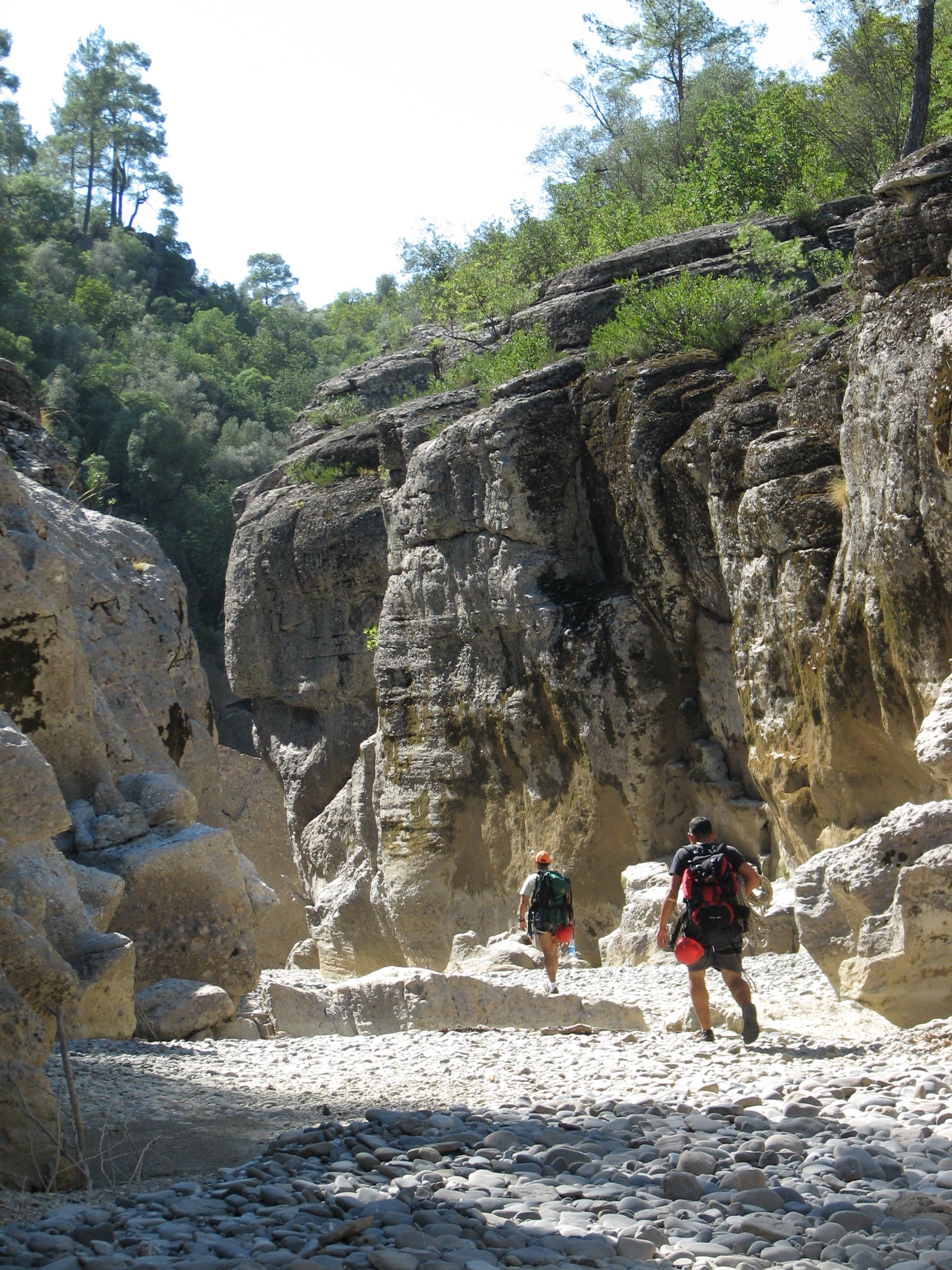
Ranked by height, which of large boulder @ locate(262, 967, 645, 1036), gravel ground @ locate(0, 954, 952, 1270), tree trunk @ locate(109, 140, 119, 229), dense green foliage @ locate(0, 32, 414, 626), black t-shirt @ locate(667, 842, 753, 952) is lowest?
large boulder @ locate(262, 967, 645, 1036)

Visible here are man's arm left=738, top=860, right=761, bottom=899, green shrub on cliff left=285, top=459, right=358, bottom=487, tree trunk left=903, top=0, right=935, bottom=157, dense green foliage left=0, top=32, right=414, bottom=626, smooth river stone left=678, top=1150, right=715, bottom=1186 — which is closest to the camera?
smooth river stone left=678, top=1150, right=715, bottom=1186

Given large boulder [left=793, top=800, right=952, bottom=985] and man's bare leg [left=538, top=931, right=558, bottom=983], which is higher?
large boulder [left=793, top=800, right=952, bottom=985]

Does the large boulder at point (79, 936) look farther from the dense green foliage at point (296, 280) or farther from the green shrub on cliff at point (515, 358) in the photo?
the green shrub on cliff at point (515, 358)

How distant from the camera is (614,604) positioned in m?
16.3

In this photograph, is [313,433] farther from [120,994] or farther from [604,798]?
[120,994]

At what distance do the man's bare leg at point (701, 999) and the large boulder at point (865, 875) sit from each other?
0.88 meters

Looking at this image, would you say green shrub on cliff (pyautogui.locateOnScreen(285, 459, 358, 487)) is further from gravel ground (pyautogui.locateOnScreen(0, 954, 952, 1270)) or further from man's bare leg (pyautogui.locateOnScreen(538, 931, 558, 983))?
gravel ground (pyautogui.locateOnScreen(0, 954, 952, 1270))

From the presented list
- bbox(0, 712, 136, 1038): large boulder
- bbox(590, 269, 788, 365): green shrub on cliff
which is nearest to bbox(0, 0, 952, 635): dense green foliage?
bbox(590, 269, 788, 365): green shrub on cliff

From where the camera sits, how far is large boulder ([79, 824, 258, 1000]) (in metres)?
10.3

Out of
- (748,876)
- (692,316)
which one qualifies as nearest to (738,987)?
(748,876)

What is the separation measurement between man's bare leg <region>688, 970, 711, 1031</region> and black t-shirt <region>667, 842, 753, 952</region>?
0.30 m

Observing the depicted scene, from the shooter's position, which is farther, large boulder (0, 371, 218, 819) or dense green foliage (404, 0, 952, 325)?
dense green foliage (404, 0, 952, 325)

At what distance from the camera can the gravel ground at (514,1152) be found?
11.9 ft

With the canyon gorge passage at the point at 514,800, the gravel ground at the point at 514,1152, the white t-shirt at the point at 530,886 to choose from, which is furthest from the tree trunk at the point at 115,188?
the gravel ground at the point at 514,1152
